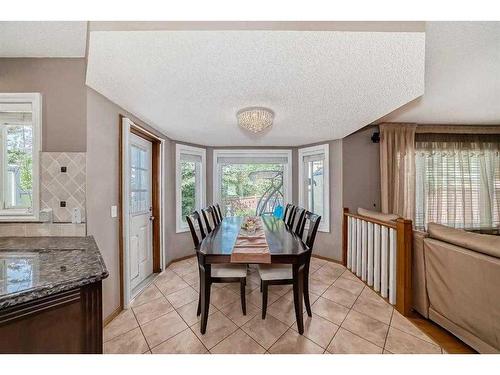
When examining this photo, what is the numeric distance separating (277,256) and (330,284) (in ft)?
4.71

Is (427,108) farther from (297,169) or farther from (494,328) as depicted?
(494,328)

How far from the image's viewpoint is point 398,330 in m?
1.73

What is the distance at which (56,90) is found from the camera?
1.64m

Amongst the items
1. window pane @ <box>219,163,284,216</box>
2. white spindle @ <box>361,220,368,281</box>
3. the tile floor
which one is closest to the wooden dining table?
the tile floor

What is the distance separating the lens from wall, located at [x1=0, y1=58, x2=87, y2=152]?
163cm

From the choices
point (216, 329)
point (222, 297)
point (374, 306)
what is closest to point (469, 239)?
point (374, 306)

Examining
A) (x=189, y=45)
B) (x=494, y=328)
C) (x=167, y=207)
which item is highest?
(x=189, y=45)

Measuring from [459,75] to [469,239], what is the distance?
4.84 feet

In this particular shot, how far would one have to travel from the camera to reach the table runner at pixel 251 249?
5.24ft

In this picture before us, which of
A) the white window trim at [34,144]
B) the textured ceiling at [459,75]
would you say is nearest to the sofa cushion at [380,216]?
the textured ceiling at [459,75]

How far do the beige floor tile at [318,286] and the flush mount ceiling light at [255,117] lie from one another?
198 cm

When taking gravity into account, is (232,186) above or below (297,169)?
below

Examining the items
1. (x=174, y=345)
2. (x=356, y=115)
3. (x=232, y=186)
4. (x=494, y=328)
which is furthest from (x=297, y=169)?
(x=174, y=345)

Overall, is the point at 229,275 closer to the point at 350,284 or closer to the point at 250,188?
the point at 350,284
